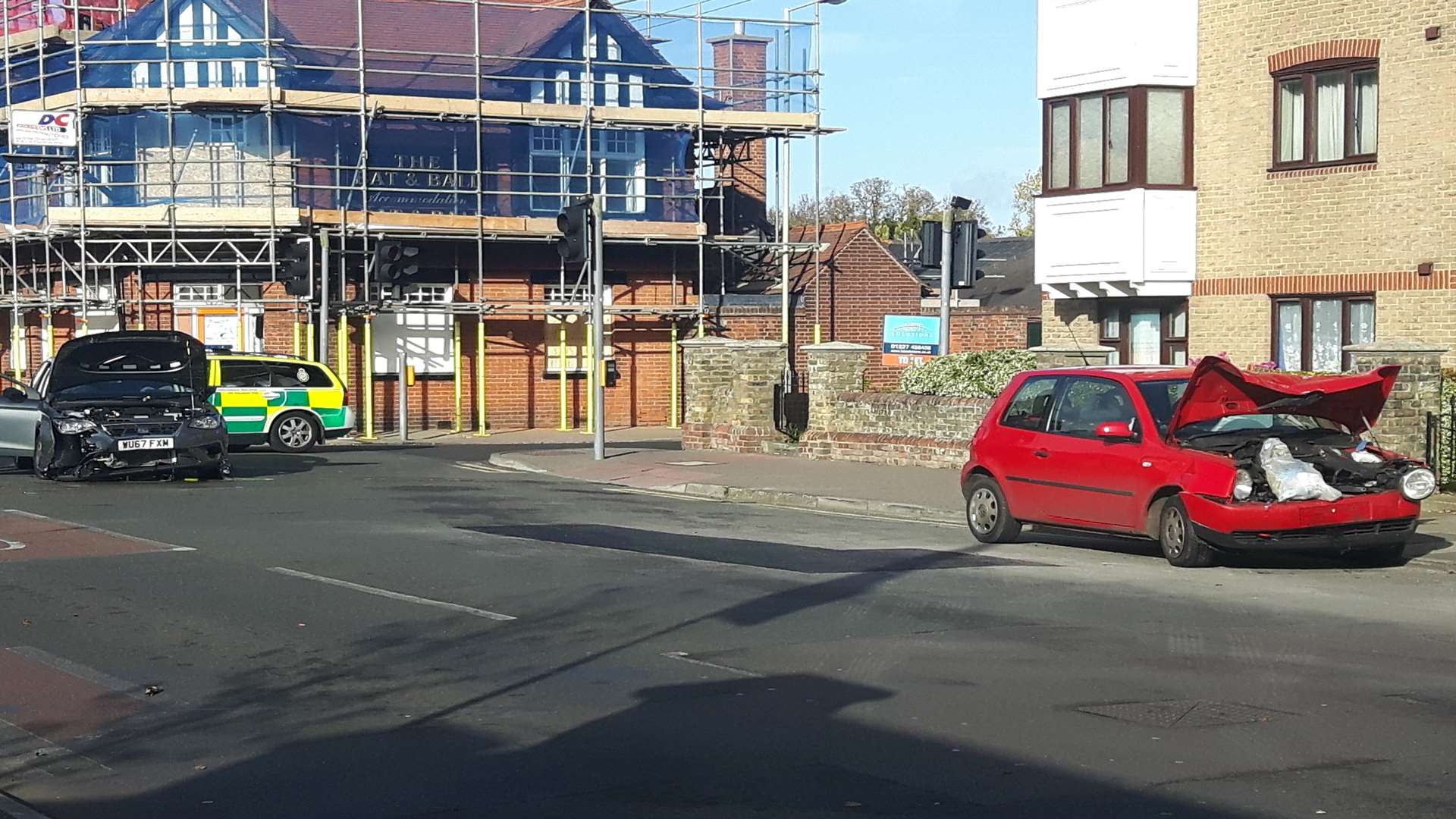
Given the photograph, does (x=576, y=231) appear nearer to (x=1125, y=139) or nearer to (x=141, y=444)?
(x=141, y=444)

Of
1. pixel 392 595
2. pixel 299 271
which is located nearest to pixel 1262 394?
pixel 392 595

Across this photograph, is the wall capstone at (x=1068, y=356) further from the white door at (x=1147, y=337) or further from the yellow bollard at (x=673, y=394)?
the yellow bollard at (x=673, y=394)

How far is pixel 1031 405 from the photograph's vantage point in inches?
585

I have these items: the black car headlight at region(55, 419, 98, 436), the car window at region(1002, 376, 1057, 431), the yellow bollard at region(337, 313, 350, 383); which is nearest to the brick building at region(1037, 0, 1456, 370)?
the car window at region(1002, 376, 1057, 431)

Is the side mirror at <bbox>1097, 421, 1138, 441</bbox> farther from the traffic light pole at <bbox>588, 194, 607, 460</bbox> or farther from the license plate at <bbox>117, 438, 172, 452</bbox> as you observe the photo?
the traffic light pole at <bbox>588, 194, 607, 460</bbox>

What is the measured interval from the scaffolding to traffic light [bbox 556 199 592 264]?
7823 millimetres

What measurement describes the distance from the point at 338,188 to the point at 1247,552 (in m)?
24.5

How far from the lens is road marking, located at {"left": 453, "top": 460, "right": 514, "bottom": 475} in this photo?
82.3 ft

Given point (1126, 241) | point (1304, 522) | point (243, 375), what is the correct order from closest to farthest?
1. point (1304, 522)
2. point (1126, 241)
3. point (243, 375)

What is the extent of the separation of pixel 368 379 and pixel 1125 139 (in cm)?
1670

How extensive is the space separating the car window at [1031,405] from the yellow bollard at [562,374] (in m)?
22.3

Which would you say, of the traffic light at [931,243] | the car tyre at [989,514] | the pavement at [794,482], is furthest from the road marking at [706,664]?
the traffic light at [931,243]

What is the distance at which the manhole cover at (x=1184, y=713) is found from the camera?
7.48 metres

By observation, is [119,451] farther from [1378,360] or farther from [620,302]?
[620,302]
